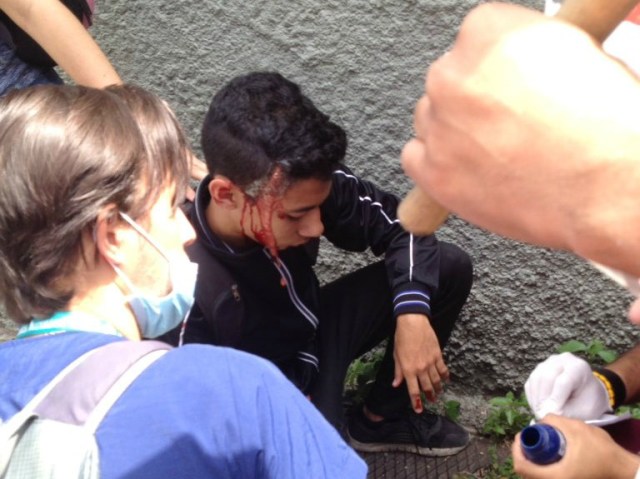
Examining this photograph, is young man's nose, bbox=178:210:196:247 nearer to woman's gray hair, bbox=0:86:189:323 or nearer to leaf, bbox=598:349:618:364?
woman's gray hair, bbox=0:86:189:323

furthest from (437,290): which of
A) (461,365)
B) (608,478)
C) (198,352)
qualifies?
(198,352)

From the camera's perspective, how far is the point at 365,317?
2.56 meters

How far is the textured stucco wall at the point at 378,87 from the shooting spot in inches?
101

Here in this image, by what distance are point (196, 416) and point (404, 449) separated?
1726mm

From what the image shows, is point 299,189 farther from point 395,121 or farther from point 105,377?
point 105,377

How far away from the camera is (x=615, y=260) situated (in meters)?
0.76

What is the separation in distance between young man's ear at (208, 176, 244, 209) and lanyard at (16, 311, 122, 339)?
92cm

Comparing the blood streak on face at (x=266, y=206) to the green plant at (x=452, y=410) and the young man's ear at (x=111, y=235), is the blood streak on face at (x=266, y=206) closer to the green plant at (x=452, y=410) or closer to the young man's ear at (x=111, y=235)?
the young man's ear at (x=111, y=235)

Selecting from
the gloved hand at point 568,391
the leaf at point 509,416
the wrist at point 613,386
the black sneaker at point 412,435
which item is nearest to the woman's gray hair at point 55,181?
the gloved hand at point 568,391

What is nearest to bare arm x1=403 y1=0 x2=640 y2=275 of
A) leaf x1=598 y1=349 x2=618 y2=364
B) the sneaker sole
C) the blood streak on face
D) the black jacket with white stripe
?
the blood streak on face

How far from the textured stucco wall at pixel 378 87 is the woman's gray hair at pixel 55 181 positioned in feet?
4.34

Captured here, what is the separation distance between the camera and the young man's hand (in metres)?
2.37

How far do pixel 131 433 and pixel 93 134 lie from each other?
518mm

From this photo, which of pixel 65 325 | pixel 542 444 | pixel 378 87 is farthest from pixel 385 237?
pixel 65 325
